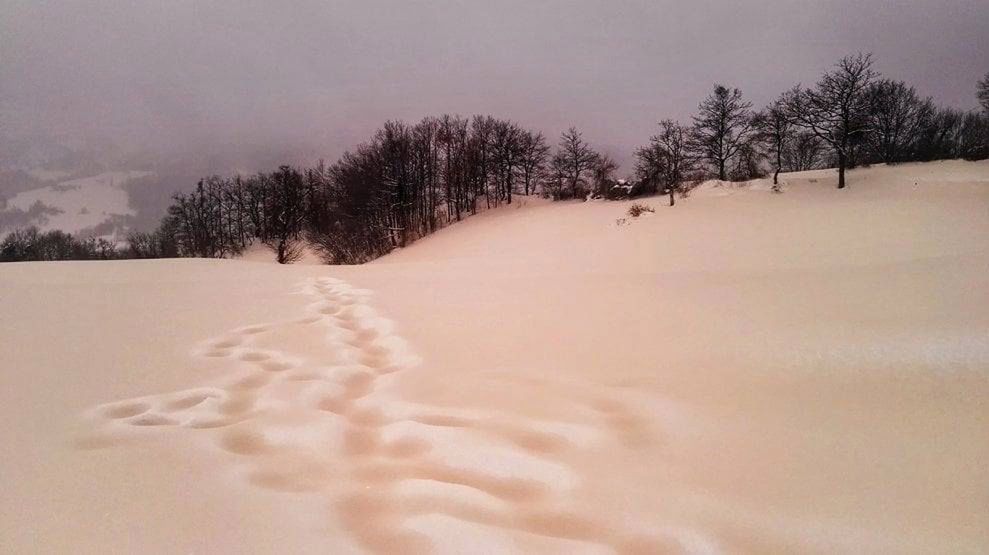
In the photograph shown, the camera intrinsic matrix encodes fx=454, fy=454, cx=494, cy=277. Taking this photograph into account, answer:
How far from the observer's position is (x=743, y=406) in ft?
6.00

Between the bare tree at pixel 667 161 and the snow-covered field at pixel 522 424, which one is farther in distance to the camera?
the bare tree at pixel 667 161

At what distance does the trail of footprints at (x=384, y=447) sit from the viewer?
45.9 inches

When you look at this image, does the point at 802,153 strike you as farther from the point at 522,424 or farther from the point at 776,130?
the point at 522,424

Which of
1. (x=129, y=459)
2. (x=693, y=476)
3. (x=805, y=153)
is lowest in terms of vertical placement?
(x=693, y=476)

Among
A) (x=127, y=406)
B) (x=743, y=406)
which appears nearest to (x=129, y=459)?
(x=127, y=406)

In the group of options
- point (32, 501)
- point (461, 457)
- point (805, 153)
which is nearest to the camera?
point (32, 501)

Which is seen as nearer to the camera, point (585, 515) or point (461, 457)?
point (585, 515)

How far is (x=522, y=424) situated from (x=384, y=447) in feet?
1.70

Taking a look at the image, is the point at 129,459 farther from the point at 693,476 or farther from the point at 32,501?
the point at 693,476

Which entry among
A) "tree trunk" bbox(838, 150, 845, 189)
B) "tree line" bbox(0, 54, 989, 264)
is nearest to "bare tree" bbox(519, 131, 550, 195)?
"tree line" bbox(0, 54, 989, 264)

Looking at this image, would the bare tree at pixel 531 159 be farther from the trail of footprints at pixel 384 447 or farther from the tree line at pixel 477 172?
the trail of footprints at pixel 384 447

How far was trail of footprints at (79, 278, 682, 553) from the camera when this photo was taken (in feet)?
3.83

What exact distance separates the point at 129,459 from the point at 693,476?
1.74 m

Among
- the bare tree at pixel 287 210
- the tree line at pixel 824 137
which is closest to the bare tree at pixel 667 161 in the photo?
the tree line at pixel 824 137
